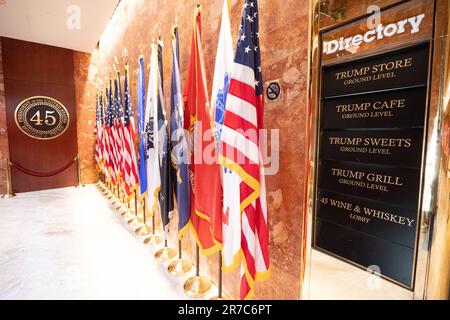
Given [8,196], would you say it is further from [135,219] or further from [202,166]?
[202,166]

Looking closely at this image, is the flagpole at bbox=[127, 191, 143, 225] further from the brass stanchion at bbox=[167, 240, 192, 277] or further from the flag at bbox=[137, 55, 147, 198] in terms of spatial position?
the brass stanchion at bbox=[167, 240, 192, 277]

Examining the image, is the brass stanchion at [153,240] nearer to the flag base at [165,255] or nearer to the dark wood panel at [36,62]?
the flag base at [165,255]

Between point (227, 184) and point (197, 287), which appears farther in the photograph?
point (197, 287)

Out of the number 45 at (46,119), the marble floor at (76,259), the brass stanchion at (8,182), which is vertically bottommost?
the marble floor at (76,259)

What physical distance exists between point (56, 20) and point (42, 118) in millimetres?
2534

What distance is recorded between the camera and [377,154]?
859 millimetres

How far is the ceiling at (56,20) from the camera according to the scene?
161 inches

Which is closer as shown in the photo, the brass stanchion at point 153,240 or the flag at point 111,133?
the brass stanchion at point 153,240

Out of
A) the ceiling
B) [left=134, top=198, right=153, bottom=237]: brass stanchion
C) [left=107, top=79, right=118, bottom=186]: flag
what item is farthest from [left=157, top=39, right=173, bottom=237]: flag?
the ceiling

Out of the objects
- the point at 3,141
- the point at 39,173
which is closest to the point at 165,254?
the point at 39,173

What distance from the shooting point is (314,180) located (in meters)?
1.12

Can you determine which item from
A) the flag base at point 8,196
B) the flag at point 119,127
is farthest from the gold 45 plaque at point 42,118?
the flag at point 119,127

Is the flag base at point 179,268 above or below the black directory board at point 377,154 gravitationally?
Result: below

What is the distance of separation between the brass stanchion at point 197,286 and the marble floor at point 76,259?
6cm
